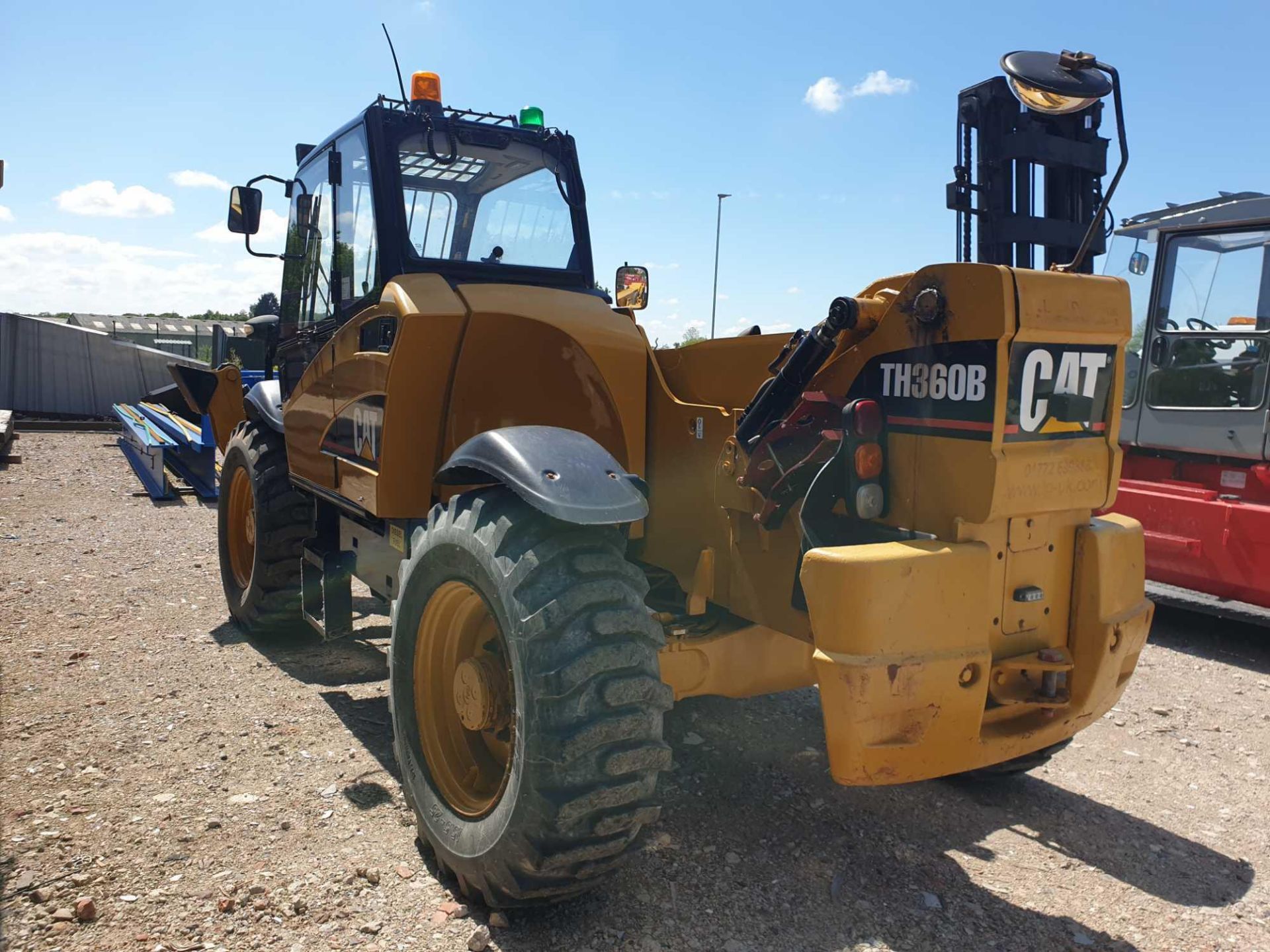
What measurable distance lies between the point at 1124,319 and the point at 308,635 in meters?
4.83

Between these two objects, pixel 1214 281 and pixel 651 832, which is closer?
pixel 651 832

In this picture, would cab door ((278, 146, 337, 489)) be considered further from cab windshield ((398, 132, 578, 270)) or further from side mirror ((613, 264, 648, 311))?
side mirror ((613, 264, 648, 311))

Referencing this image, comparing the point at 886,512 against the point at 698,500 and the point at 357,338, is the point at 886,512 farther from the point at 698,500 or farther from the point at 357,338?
the point at 357,338

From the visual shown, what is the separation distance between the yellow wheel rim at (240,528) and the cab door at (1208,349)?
623 centimetres

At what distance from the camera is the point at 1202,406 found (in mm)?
6699

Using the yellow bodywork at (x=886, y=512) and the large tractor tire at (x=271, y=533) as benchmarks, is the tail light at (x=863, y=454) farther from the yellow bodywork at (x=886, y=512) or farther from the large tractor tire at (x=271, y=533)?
the large tractor tire at (x=271, y=533)

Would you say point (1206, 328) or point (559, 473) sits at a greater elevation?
point (1206, 328)

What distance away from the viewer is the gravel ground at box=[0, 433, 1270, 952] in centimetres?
283

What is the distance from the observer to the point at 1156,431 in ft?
22.9

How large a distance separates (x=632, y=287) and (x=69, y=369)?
1965cm

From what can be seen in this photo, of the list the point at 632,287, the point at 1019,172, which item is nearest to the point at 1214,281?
the point at 1019,172

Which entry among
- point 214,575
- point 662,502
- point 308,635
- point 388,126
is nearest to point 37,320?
point 214,575

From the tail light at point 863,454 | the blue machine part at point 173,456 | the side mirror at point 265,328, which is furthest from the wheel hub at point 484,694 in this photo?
the blue machine part at point 173,456

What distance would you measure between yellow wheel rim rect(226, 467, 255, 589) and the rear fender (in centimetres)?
89
